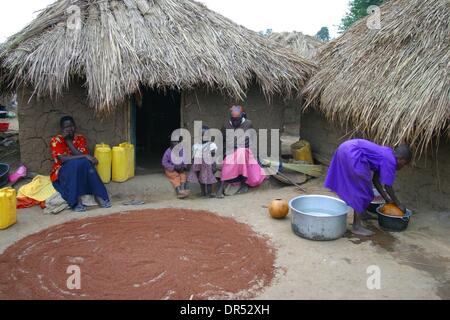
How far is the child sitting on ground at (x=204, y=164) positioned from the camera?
20.7 feet

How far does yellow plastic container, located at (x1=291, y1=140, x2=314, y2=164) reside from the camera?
792 centimetres

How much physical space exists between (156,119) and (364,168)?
6.20m

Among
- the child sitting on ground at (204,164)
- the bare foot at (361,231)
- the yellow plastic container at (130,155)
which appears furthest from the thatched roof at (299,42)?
the bare foot at (361,231)

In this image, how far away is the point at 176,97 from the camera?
375 inches

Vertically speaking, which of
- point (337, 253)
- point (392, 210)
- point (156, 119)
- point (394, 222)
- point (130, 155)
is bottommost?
point (337, 253)

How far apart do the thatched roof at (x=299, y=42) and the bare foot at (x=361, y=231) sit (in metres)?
7.61

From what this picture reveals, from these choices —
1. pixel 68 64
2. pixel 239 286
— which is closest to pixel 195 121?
pixel 68 64

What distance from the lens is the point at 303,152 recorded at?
7.91m

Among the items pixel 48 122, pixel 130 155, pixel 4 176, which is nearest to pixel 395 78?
pixel 130 155

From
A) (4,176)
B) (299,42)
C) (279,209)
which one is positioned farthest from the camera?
(299,42)

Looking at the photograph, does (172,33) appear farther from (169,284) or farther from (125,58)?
(169,284)

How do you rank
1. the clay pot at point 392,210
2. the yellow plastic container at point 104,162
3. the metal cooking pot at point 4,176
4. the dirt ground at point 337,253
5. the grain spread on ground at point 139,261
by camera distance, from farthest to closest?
the yellow plastic container at point 104,162 < the metal cooking pot at point 4,176 < the clay pot at point 392,210 < the dirt ground at point 337,253 < the grain spread on ground at point 139,261

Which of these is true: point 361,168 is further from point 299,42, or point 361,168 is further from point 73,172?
point 299,42

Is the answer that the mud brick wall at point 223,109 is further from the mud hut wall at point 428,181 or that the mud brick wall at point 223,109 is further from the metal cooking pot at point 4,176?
the metal cooking pot at point 4,176
